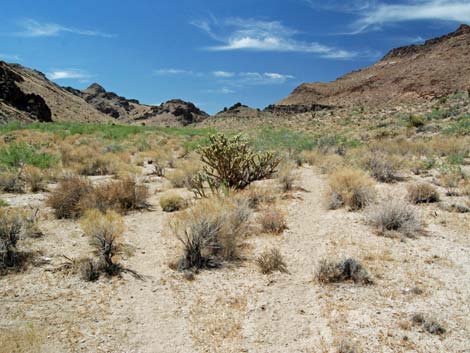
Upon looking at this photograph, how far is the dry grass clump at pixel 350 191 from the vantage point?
767cm

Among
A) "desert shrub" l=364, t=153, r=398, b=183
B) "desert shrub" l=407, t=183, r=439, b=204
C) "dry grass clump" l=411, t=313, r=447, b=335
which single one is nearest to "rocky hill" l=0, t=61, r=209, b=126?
"desert shrub" l=364, t=153, r=398, b=183

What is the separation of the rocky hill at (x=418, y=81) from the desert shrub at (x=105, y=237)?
42.8 metres

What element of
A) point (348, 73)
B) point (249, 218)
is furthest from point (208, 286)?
point (348, 73)

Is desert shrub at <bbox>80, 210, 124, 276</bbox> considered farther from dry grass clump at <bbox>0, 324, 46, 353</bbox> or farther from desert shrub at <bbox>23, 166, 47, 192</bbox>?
desert shrub at <bbox>23, 166, 47, 192</bbox>

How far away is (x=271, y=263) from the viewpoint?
16.4 ft

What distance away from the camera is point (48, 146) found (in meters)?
16.1

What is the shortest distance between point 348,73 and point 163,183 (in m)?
80.5

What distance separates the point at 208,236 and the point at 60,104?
72.6m

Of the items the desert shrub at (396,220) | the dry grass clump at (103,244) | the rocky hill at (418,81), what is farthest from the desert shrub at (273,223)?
the rocky hill at (418,81)

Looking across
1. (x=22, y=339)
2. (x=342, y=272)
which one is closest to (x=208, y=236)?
(x=342, y=272)

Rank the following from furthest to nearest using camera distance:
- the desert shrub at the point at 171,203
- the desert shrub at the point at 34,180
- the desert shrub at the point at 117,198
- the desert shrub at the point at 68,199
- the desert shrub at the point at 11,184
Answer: the desert shrub at the point at 34,180
the desert shrub at the point at 11,184
the desert shrub at the point at 171,203
the desert shrub at the point at 117,198
the desert shrub at the point at 68,199

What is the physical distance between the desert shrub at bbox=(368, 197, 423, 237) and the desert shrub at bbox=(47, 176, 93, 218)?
5.50m

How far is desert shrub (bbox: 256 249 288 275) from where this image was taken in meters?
4.94

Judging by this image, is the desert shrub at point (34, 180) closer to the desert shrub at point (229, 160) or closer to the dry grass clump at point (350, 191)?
the desert shrub at point (229, 160)
